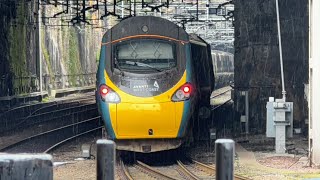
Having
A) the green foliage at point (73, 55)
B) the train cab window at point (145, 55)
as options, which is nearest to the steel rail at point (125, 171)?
the train cab window at point (145, 55)

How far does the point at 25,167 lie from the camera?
11.5 feet

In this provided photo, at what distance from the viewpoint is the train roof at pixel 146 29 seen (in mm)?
13016

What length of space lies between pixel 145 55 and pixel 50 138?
7.46 m

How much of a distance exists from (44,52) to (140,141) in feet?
98.8

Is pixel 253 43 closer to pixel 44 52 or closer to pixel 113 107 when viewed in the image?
pixel 113 107

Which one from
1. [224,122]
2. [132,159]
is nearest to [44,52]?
[224,122]

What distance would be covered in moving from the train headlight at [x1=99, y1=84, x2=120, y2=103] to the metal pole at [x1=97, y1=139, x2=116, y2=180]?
8.00 meters

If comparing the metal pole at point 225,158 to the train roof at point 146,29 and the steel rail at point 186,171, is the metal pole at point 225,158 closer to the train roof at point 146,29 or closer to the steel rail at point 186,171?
the steel rail at point 186,171

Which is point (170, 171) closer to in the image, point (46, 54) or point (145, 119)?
point (145, 119)

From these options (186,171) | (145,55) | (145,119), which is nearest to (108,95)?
(145,119)

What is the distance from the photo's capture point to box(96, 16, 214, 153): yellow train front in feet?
40.1

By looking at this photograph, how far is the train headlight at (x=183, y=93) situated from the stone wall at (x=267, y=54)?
864 cm

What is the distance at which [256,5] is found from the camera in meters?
21.8

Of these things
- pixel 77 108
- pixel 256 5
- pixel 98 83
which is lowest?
pixel 77 108
